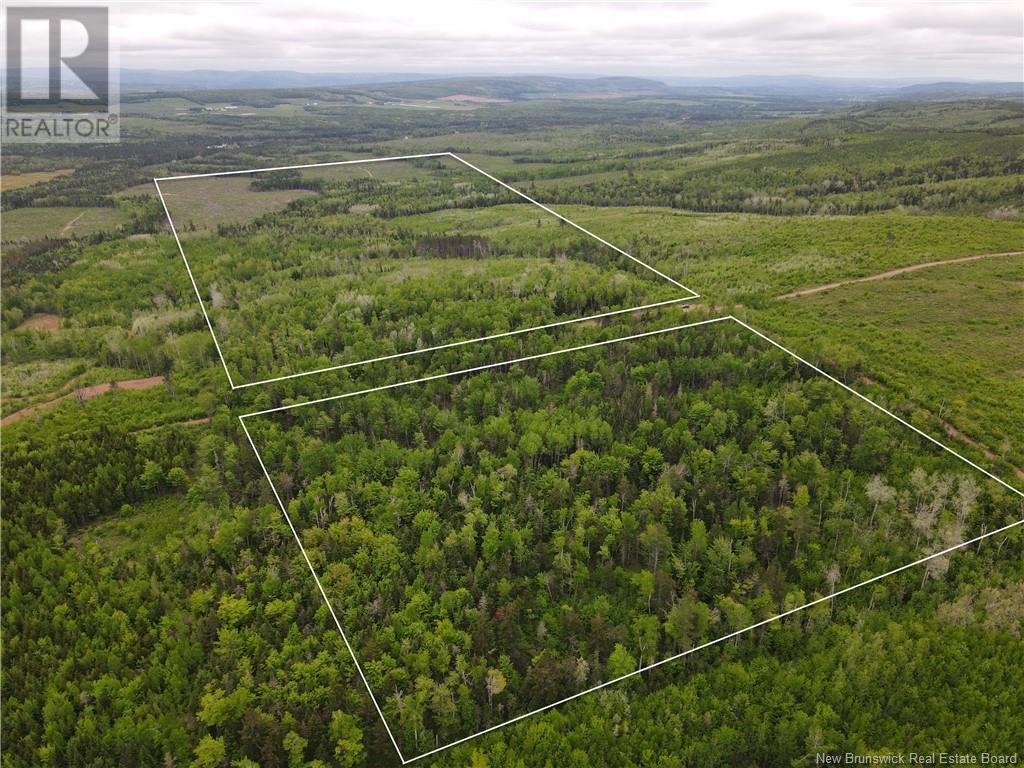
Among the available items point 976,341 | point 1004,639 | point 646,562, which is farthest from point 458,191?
point 976,341

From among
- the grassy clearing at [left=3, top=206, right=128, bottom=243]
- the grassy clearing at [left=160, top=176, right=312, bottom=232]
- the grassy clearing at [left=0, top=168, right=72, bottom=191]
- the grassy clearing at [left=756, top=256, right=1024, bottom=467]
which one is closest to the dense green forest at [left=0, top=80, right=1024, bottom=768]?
the grassy clearing at [left=160, top=176, right=312, bottom=232]

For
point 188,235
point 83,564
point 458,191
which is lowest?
point 83,564

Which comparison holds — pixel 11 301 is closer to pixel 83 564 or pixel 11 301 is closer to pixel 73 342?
pixel 73 342

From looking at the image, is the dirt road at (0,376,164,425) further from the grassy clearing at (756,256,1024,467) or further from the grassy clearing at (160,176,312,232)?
the grassy clearing at (756,256,1024,467)

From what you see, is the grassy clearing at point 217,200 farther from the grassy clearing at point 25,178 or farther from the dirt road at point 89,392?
the grassy clearing at point 25,178
